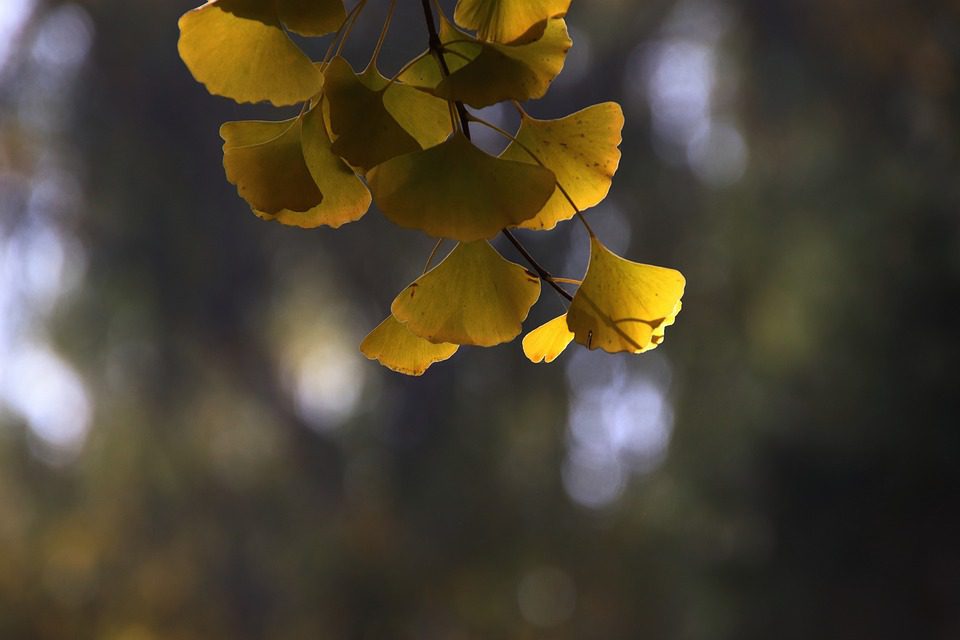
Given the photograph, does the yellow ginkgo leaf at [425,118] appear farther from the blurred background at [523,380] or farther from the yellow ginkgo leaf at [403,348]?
the blurred background at [523,380]

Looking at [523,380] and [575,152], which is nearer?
[575,152]

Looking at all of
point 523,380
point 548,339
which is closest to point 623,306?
point 548,339

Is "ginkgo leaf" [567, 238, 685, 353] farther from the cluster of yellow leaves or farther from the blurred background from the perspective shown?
the blurred background

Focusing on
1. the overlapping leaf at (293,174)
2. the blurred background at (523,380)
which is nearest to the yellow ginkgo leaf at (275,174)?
the overlapping leaf at (293,174)

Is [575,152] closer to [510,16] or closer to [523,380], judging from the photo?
[510,16]

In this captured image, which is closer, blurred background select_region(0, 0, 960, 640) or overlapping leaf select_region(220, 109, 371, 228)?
overlapping leaf select_region(220, 109, 371, 228)

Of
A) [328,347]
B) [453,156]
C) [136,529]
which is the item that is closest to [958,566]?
[328,347]

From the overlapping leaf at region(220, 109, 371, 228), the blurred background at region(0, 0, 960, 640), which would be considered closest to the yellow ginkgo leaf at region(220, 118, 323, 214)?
the overlapping leaf at region(220, 109, 371, 228)
